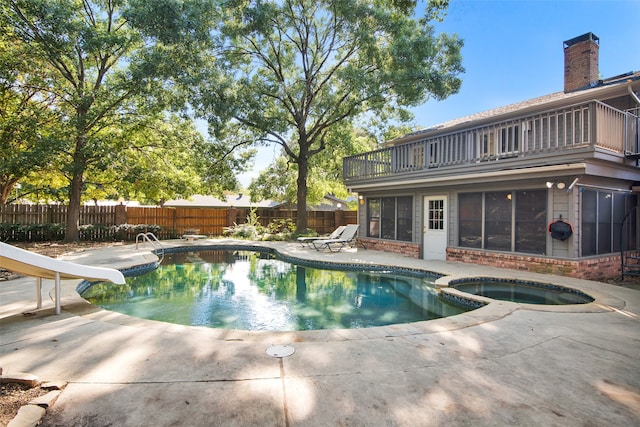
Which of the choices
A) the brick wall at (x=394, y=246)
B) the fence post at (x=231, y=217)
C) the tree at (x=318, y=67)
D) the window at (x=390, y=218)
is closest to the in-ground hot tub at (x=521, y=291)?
the brick wall at (x=394, y=246)

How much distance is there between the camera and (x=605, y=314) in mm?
4742

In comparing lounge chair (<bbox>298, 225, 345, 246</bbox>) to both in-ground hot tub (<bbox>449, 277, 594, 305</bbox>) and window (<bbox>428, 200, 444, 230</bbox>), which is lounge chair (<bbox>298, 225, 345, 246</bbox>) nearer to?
window (<bbox>428, 200, 444, 230</bbox>)

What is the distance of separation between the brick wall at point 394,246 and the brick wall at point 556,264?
6.36 feet

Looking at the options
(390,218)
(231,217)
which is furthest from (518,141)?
(231,217)

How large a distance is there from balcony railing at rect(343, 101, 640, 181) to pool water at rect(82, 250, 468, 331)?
12.4 ft

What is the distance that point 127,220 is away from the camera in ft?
54.0

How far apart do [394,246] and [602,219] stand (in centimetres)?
565

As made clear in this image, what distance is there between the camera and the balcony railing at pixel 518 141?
7172 millimetres

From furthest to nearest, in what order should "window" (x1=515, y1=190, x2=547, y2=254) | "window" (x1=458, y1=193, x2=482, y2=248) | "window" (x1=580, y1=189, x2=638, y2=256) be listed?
"window" (x1=458, y1=193, x2=482, y2=248), "window" (x1=515, y1=190, x2=547, y2=254), "window" (x1=580, y1=189, x2=638, y2=256)

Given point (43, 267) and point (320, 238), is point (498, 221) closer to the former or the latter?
point (320, 238)

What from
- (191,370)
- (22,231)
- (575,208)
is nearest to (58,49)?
(22,231)

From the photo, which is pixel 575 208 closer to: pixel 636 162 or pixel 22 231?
pixel 636 162

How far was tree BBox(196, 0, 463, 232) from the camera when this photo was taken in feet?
44.7

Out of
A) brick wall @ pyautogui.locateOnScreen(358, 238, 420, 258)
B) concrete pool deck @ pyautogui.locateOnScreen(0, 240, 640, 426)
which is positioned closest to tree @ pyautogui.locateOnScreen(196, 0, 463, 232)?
brick wall @ pyautogui.locateOnScreen(358, 238, 420, 258)
